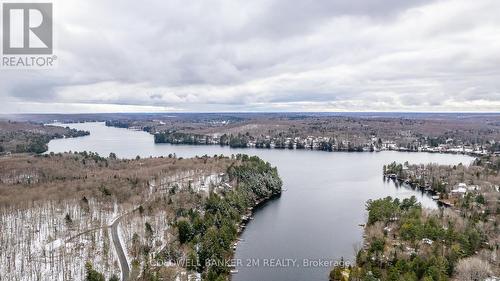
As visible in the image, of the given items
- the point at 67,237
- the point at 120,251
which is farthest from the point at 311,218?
the point at 67,237

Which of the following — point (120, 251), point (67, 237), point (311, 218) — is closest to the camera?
point (120, 251)

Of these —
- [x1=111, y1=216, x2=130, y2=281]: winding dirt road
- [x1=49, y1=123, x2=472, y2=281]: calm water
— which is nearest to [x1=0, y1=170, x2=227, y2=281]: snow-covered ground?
[x1=111, y1=216, x2=130, y2=281]: winding dirt road

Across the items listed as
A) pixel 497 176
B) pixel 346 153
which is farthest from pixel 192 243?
pixel 346 153

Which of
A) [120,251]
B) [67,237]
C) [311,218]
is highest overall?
[67,237]

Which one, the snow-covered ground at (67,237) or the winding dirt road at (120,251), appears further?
the snow-covered ground at (67,237)

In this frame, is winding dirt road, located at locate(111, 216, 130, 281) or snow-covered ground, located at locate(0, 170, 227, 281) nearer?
winding dirt road, located at locate(111, 216, 130, 281)

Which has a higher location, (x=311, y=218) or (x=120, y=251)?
(x=120, y=251)

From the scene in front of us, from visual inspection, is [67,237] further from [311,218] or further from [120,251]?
[311,218]

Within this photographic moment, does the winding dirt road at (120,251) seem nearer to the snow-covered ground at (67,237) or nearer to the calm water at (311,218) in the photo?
the snow-covered ground at (67,237)

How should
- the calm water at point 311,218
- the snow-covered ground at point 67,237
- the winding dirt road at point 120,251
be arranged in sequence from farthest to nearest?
the calm water at point 311,218, the snow-covered ground at point 67,237, the winding dirt road at point 120,251

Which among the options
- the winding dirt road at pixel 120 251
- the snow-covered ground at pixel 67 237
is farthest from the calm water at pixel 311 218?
the snow-covered ground at pixel 67 237

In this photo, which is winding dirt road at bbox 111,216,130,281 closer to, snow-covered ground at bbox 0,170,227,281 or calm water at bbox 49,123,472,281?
snow-covered ground at bbox 0,170,227,281
